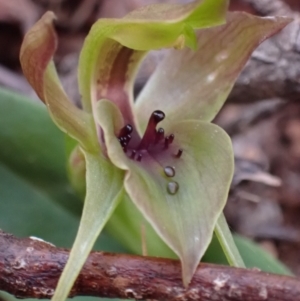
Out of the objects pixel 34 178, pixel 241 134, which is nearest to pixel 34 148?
pixel 34 178

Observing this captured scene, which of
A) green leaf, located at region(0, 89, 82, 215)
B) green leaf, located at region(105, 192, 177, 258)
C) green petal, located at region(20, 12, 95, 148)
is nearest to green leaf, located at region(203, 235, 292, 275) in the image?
green leaf, located at region(105, 192, 177, 258)

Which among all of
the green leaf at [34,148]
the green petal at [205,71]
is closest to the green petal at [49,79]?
the green petal at [205,71]

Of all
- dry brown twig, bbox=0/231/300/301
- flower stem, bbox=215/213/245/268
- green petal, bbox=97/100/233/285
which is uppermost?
green petal, bbox=97/100/233/285

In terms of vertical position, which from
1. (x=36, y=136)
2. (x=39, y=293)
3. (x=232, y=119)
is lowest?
(x=39, y=293)

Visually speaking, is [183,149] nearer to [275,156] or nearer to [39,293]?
[39,293]

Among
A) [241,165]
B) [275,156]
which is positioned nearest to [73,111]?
[241,165]

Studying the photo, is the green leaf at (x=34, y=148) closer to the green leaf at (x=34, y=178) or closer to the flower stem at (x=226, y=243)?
the green leaf at (x=34, y=178)

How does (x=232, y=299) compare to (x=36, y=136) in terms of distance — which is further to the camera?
(x=36, y=136)

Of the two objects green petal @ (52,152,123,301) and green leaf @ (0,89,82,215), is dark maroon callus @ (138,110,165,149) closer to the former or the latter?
green petal @ (52,152,123,301)
